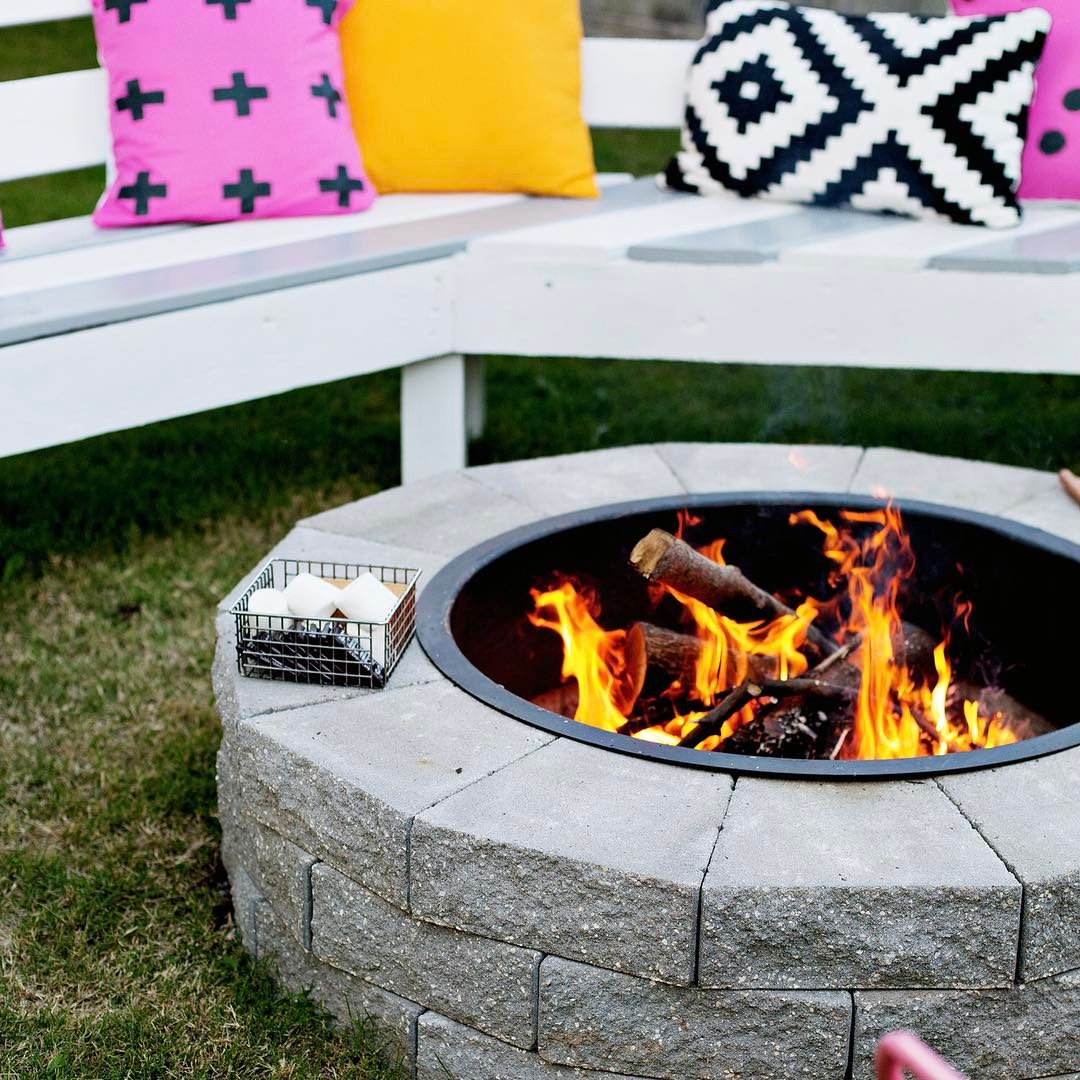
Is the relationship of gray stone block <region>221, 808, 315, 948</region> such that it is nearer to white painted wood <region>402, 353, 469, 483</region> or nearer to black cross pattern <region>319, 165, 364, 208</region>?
white painted wood <region>402, 353, 469, 483</region>

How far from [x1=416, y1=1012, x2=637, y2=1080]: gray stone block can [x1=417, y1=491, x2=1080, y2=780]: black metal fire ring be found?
1.12 ft

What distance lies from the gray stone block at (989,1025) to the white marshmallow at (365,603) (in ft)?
2.38

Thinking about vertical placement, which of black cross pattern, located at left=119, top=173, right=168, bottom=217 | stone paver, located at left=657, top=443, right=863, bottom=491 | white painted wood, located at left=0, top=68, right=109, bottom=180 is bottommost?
stone paver, located at left=657, top=443, right=863, bottom=491

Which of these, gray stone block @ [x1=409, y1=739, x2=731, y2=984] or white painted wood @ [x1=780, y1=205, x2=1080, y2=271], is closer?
gray stone block @ [x1=409, y1=739, x2=731, y2=984]

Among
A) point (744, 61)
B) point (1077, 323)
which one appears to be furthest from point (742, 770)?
point (744, 61)

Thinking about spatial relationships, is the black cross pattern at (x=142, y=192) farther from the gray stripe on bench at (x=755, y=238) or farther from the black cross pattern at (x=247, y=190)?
the gray stripe on bench at (x=755, y=238)

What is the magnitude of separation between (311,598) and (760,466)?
2.84ft

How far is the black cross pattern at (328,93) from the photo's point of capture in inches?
125

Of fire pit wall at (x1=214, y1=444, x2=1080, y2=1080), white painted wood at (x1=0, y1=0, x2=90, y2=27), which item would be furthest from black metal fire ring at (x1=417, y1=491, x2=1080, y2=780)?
white painted wood at (x1=0, y1=0, x2=90, y2=27)

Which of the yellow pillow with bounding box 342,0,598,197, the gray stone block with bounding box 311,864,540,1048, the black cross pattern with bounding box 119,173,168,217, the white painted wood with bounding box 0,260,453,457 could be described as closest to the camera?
the gray stone block with bounding box 311,864,540,1048

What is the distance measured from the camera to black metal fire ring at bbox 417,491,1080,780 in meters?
1.67

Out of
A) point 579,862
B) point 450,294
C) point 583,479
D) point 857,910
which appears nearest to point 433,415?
point 450,294

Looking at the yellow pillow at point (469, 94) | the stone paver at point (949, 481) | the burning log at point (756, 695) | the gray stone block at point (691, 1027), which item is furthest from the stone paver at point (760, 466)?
the yellow pillow at point (469, 94)

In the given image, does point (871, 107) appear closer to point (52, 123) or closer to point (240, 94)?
point (240, 94)
